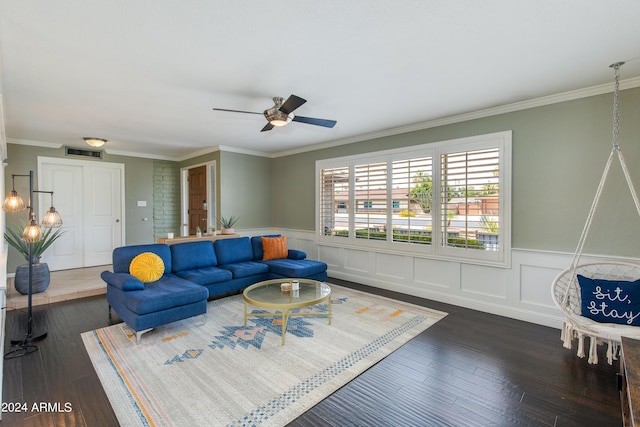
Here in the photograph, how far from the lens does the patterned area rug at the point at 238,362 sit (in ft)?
6.75

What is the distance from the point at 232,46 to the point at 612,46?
296 cm

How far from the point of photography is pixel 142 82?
2.94 m

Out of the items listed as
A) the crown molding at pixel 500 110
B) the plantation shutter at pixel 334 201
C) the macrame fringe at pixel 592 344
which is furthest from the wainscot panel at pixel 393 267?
the macrame fringe at pixel 592 344

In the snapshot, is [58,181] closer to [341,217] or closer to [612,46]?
[341,217]

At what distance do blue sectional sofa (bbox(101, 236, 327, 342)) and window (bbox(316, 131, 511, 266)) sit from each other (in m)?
1.18

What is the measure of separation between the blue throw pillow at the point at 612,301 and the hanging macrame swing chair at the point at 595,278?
7 cm

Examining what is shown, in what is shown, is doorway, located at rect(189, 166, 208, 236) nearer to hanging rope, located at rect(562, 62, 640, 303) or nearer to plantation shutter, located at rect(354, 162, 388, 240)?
plantation shutter, located at rect(354, 162, 388, 240)

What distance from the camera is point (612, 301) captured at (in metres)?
2.65

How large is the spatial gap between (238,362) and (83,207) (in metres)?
5.70

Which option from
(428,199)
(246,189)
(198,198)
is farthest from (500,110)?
(198,198)

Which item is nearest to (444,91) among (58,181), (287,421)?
(287,421)

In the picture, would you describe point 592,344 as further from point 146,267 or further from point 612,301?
point 146,267

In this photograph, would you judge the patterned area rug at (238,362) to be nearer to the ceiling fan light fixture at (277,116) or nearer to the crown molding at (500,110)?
the ceiling fan light fixture at (277,116)

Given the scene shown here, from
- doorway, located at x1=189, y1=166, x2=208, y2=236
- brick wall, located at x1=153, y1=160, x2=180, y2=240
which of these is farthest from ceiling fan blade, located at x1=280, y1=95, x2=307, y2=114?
brick wall, located at x1=153, y1=160, x2=180, y2=240
